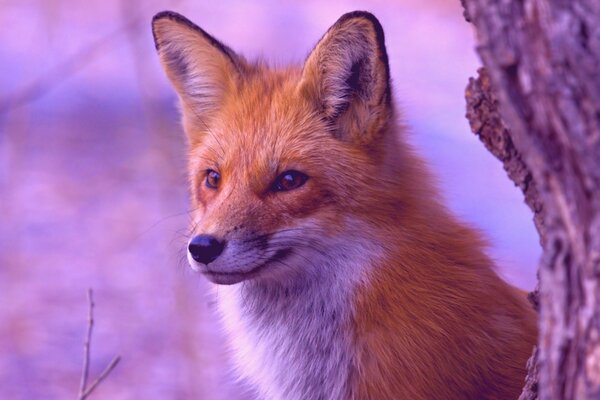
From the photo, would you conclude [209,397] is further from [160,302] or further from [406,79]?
[406,79]

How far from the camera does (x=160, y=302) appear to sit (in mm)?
9047

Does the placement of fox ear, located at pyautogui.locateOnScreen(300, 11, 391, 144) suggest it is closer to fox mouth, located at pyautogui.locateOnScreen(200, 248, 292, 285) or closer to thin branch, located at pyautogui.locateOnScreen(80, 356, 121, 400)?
fox mouth, located at pyautogui.locateOnScreen(200, 248, 292, 285)

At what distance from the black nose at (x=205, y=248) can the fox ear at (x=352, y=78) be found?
0.80 m

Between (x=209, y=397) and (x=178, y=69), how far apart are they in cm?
348

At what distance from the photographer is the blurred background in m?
7.30

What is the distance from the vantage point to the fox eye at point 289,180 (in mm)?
3824

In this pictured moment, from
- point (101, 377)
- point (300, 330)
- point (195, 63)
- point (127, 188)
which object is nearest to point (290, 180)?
point (300, 330)

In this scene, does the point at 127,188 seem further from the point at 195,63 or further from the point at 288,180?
the point at 288,180

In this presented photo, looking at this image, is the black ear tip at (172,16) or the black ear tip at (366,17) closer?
the black ear tip at (366,17)

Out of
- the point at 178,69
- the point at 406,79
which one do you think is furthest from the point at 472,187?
the point at 178,69

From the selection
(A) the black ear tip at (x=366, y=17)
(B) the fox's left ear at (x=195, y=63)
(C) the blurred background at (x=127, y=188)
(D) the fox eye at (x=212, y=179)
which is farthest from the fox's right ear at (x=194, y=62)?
(A) the black ear tip at (x=366, y=17)

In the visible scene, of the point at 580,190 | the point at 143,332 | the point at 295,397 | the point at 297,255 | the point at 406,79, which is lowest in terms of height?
the point at 143,332

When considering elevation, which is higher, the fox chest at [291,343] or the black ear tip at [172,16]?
the black ear tip at [172,16]

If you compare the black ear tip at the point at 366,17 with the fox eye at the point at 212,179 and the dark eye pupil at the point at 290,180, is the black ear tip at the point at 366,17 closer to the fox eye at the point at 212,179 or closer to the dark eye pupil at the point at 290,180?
the dark eye pupil at the point at 290,180
